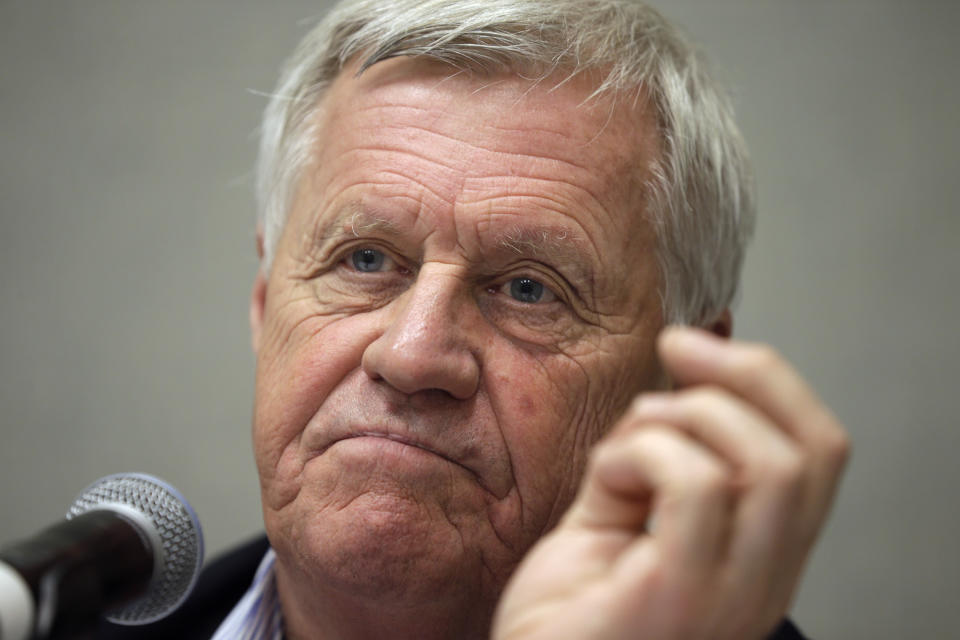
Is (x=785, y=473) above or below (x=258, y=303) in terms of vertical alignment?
above

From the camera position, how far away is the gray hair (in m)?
1.61

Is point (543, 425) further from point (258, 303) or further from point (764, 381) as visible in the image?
point (258, 303)

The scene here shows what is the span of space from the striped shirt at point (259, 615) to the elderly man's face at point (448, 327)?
0.62 feet

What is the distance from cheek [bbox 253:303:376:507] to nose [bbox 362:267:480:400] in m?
0.06

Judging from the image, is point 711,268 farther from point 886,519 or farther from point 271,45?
point 271,45

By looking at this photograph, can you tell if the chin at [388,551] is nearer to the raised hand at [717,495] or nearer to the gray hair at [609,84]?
the raised hand at [717,495]

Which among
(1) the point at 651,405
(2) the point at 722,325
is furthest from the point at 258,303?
(1) the point at 651,405

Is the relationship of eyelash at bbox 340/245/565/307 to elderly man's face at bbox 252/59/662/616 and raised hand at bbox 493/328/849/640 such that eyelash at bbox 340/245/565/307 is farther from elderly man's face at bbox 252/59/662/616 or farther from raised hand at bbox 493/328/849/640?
raised hand at bbox 493/328/849/640

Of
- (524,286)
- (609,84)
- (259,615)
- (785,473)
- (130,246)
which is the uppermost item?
(609,84)

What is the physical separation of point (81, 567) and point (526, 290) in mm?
875

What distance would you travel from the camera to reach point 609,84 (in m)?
1.63

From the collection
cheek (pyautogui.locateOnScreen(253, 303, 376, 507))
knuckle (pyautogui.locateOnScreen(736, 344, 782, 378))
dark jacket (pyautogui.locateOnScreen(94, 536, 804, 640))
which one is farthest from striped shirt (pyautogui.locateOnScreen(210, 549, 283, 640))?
knuckle (pyautogui.locateOnScreen(736, 344, 782, 378))

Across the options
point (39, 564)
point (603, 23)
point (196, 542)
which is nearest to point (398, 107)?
point (603, 23)

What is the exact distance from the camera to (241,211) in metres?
2.96
